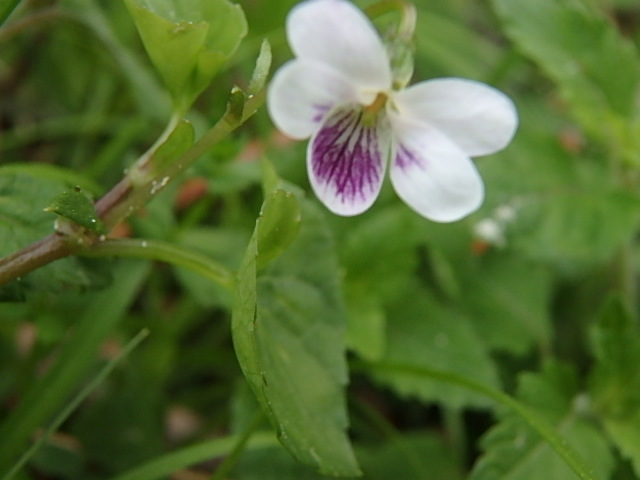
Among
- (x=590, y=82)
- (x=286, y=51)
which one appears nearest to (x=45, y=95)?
(x=286, y=51)

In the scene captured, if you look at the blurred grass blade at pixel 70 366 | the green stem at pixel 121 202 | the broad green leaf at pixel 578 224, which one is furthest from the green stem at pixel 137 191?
the broad green leaf at pixel 578 224

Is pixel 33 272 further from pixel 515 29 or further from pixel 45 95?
pixel 45 95

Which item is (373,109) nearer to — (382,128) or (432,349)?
(382,128)

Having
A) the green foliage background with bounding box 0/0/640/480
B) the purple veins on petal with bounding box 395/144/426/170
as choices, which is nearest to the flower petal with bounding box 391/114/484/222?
the purple veins on petal with bounding box 395/144/426/170

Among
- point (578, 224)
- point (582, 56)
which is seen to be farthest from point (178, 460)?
point (582, 56)

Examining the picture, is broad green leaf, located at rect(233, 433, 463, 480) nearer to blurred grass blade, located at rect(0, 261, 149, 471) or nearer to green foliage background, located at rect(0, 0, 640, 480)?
green foliage background, located at rect(0, 0, 640, 480)
